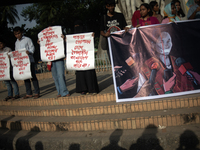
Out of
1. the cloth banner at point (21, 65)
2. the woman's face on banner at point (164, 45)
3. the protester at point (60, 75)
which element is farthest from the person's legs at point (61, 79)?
the woman's face on banner at point (164, 45)

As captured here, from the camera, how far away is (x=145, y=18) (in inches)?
181

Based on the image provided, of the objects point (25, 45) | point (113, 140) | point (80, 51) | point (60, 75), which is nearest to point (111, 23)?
point (80, 51)

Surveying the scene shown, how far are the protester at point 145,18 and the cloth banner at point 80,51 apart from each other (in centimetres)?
121

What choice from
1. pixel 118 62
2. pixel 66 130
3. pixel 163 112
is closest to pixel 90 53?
pixel 118 62

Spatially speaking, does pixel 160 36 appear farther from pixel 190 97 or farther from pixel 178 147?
pixel 178 147

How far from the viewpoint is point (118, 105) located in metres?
3.98

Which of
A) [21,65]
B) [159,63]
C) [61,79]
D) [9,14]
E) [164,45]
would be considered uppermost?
[9,14]

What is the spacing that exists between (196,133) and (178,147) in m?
0.34

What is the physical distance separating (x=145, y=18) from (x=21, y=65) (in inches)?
143

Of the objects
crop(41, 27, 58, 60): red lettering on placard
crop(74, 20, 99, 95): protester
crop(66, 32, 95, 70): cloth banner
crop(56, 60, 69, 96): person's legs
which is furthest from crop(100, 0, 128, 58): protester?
crop(56, 60, 69, 96): person's legs

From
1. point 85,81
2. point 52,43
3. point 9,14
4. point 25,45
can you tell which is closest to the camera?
point 85,81

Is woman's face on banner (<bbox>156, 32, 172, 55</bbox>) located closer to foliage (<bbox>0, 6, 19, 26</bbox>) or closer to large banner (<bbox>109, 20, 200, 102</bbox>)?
large banner (<bbox>109, 20, 200, 102</bbox>)

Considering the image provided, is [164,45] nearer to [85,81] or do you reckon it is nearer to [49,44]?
[85,81]

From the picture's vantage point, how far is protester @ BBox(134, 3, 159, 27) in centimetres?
443
